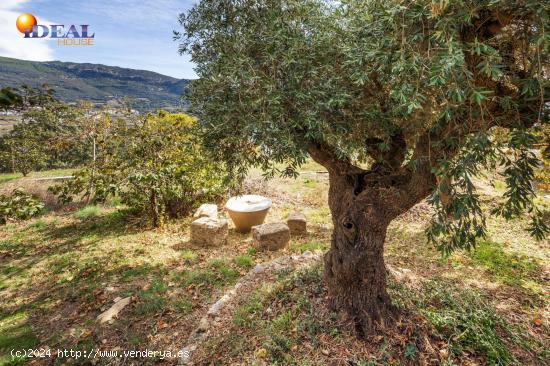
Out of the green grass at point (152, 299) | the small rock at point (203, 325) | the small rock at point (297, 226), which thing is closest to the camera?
the small rock at point (203, 325)

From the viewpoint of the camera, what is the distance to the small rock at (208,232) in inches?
312

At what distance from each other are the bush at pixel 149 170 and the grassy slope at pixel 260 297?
34.6 inches

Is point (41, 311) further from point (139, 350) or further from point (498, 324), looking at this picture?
point (498, 324)

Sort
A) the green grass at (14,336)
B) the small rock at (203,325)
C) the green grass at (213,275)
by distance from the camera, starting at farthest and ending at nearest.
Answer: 1. the green grass at (213,275)
2. the small rock at (203,325)
3. the green grass at (14,336)

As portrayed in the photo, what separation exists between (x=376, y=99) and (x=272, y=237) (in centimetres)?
497

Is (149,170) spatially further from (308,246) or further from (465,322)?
(465,322)

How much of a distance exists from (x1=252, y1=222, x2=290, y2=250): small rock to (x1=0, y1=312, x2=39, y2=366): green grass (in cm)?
465

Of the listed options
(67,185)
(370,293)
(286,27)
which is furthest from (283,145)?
(67,185)

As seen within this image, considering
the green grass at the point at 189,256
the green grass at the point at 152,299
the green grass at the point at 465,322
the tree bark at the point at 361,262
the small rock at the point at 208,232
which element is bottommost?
the green grass at the point at 152,299

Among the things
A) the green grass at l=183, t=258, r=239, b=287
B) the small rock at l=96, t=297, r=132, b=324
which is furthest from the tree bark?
the small rock at l=96, t=297, r=132, b=324

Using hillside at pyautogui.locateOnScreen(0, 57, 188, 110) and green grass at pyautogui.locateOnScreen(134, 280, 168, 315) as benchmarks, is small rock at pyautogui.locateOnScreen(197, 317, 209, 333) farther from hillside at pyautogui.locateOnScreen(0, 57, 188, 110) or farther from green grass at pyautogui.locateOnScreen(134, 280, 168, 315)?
hillside at pyautogui.locateOnScreen(0, 57, 188, 110)

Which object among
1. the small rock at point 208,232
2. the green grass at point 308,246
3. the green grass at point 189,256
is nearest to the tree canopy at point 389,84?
the green grass at point 308,246

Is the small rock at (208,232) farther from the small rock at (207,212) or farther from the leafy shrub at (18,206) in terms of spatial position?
the leafy shrub at (18,206)

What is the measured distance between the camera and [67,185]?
901cm
